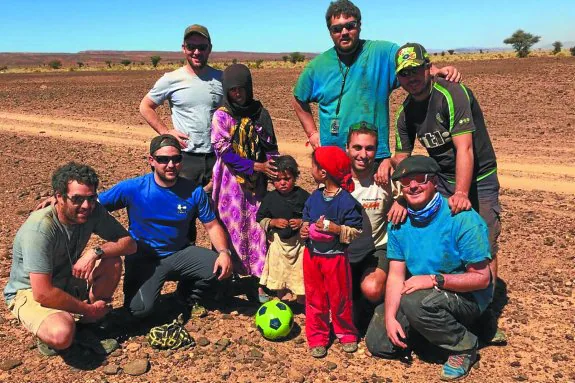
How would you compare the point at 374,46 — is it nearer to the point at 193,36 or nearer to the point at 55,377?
the point at 193,36

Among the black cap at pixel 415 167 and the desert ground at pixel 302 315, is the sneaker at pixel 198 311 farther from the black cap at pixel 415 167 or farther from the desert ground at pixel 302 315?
the black cap at pixel 415 167

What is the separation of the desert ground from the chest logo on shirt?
1899 millimetres

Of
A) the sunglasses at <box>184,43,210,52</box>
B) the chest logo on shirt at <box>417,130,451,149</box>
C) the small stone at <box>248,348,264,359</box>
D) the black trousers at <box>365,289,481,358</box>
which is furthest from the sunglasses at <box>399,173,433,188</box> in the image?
the sunglasses at <box>184,43,210,52</box>

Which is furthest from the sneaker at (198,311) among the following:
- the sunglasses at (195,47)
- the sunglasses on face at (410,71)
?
the sunglasses on face at (410,71)

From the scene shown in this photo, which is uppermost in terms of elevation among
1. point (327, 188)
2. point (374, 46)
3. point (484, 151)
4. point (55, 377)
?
point (374, 46)

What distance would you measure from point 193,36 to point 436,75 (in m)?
2.54

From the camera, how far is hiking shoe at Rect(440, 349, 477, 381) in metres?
4.23

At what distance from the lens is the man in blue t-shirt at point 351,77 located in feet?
15.8

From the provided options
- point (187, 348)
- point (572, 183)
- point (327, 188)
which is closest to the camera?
point (327, 188)

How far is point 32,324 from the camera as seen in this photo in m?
4.32

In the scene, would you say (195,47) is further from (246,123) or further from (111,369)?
(111,369)

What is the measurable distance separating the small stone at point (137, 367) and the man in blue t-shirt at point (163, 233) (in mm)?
542

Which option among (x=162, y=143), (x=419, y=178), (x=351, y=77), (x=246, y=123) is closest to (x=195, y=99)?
(x=246, y=123)

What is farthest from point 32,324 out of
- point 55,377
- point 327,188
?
point 327,188
